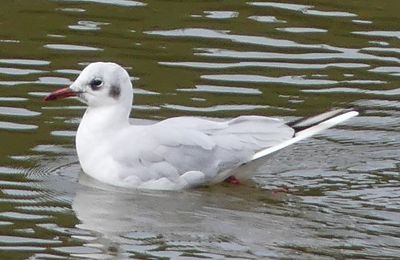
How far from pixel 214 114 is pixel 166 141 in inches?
67.7

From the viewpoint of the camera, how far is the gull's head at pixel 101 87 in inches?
561

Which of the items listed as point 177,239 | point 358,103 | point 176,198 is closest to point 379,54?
point 358,103

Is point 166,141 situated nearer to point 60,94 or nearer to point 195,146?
point 195,146

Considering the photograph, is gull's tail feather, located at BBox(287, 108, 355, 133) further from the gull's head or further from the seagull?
the gull's head

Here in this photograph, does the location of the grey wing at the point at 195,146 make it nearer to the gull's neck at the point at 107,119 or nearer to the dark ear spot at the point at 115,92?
the gull's neck at the point at 107,119

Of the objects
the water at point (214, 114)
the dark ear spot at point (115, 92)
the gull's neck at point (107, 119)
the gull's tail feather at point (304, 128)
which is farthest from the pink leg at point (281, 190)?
the dark ear spot at point (115, 92)

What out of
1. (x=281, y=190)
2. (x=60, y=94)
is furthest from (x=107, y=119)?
(x=281, y=190)

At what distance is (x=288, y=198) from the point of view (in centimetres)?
1373

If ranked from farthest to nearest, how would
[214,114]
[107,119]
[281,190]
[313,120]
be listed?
[214,114] < [107,119] < [313,120] < [281,190]

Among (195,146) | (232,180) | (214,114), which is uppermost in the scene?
(195,146)

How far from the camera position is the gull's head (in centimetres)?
1426

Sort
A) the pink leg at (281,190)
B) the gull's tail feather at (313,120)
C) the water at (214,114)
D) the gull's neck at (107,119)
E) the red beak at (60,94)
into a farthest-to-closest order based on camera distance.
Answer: the gull's neck at (107,119) < the red beak at (60,94) < the gull's tail feather at (313,120) < the pink leg at (281,190) < the water at (214,114)

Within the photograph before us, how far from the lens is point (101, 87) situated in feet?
47.1

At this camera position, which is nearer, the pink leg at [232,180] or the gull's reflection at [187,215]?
the gull's reflection at [187,215]
